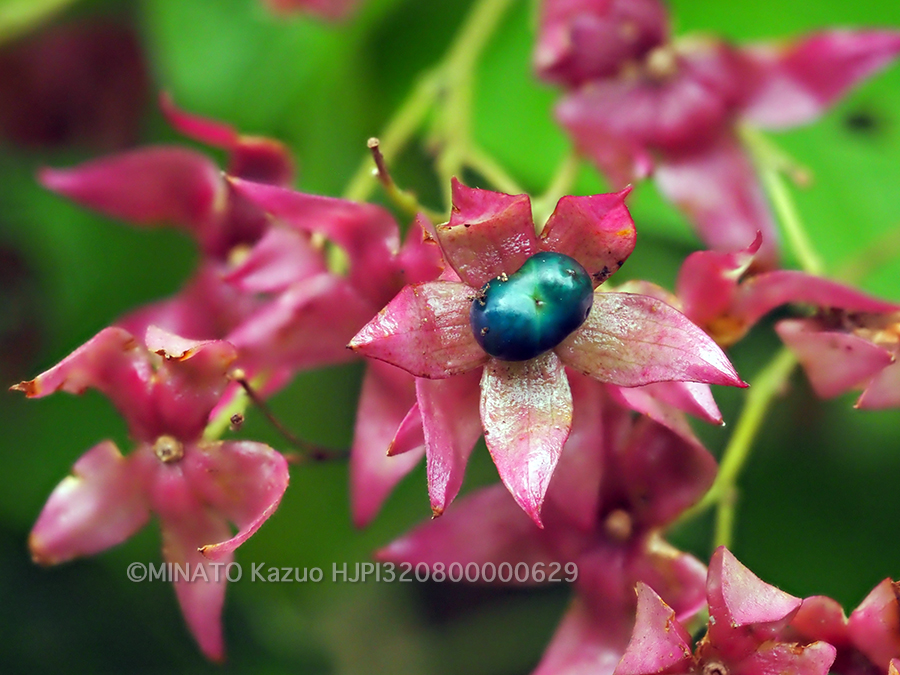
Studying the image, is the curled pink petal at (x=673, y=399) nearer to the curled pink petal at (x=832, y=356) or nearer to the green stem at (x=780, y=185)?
the curled pink petal at (x=832, y=356)

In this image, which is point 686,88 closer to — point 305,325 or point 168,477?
point 305,325

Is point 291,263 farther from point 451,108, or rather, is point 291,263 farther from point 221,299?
point 451,108

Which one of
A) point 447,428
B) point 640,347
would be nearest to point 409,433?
point 447,428

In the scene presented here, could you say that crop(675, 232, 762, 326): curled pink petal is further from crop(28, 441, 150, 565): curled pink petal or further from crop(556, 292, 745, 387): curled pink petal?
crop(28, 441, 150, 565): curled pink petal

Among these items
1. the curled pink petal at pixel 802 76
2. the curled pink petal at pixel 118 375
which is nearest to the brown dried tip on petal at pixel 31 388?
the curled pink petal at pixel 118 375

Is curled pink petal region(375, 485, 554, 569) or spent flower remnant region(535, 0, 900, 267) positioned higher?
spent flower remnant region(535, 0, 900, 267)

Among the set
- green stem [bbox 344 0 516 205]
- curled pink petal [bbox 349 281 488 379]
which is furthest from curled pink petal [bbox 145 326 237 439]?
green stem [bbox 344 0 516 205]
